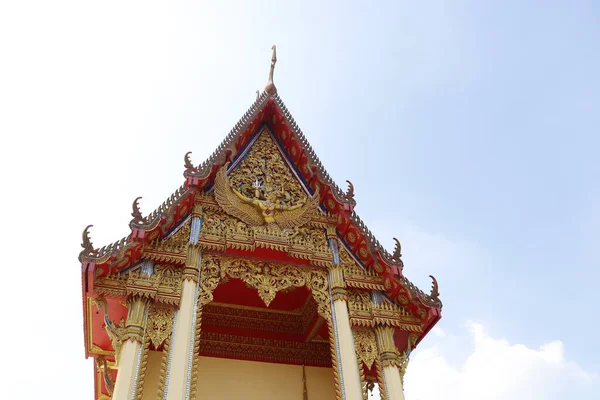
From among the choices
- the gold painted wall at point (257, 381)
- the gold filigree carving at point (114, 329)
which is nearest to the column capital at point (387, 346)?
the gold painted wall at point (257, 381)

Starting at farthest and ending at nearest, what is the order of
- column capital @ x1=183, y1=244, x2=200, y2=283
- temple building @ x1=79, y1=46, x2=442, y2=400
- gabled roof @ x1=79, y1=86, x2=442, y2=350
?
column capital @ x1=183, y1=244, x2=200, y2=283, gabled roof @ x1=79, y1=86, x2=442, y2=350, temple building @ x1=79, y1=46, x2=442, y2=400

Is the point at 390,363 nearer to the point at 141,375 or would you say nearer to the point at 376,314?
the point at 376,314

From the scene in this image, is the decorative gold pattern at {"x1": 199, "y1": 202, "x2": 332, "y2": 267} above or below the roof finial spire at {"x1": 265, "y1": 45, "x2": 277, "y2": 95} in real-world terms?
below

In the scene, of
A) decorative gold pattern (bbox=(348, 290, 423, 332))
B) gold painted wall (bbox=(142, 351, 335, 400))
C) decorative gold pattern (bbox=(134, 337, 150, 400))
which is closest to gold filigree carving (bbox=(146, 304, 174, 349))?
decorative gold pattern (bbox=(134, 337, 150, 400))

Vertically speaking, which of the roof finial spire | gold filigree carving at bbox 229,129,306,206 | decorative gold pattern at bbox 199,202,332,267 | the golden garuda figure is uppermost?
the roof finial spire

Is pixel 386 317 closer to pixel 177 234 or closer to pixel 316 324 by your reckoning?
pixel 316 324

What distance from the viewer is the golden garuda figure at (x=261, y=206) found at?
9.05 m

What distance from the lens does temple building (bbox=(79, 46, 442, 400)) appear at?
7418 millimetres

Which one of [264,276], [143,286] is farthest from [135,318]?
[264,276]

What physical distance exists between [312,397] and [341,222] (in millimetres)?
3442

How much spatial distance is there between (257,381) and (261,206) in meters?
3.54

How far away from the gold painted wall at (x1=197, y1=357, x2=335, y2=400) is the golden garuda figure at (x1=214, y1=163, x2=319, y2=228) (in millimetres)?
3129

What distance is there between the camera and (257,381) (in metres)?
10.2

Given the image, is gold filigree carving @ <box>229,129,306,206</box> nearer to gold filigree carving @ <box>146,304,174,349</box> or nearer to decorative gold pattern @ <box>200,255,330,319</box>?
decorative gold pattern @ <box>200,255,330,319</box>
